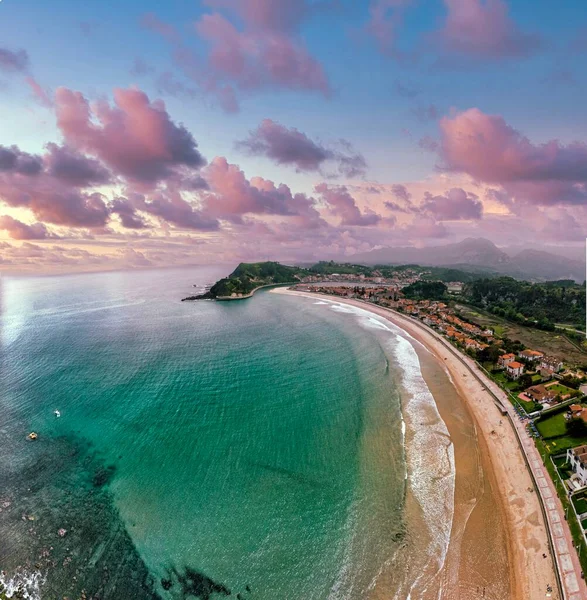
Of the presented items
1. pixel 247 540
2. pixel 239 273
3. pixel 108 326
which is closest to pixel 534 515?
pixel 247 540

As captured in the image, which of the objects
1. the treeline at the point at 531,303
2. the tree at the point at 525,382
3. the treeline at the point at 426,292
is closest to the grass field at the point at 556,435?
the tree at the point at 525,382

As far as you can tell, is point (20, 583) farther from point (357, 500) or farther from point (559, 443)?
point (559, 443)

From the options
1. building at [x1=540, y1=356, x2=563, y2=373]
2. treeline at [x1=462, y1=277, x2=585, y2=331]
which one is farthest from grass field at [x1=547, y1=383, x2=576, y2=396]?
treeline at [x1=462, y1=277, x2=585, y2=331]

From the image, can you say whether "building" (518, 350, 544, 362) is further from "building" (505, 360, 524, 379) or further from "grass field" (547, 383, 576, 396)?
"grass field" (547, 383, 576, 396)

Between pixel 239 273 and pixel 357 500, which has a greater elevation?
pixel 239 273

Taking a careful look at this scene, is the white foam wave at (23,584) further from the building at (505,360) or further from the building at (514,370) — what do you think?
the building at (505,360)

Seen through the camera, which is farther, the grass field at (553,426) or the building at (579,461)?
the grass field at (553,426)
